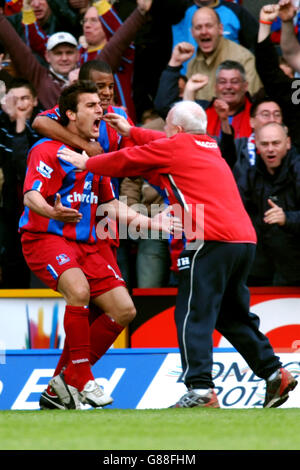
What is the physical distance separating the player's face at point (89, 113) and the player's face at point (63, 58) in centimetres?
319

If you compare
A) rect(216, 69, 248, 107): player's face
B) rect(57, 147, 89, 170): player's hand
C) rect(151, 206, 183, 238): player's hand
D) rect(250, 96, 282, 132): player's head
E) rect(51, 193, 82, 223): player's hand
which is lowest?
rect(151, 206, 183, 238): player's hand

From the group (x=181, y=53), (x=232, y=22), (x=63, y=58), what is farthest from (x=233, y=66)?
(x=63, y=58)

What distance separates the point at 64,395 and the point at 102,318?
63cm

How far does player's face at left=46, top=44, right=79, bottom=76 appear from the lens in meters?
9.90

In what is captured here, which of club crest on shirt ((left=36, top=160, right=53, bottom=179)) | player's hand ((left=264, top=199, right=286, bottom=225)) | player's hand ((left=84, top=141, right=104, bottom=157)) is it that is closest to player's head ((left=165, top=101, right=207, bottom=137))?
player's hand ((left=84, top=141, right=104, bottom=157))

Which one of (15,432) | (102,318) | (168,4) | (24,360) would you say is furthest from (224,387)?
(168,4)

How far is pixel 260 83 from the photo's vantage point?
961 centimetres

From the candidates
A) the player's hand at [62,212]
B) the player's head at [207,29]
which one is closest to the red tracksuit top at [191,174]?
the player's hand at [62,212]

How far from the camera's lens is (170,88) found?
30.7 ft

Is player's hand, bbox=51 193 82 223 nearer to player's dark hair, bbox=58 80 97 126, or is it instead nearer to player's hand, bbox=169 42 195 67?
player's dark hair, bbox=58 80 97 126

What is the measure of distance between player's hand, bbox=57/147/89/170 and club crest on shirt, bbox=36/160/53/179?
0.18 metres

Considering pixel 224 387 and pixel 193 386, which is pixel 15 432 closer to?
pixel 193 386

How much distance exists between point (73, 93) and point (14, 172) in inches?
108

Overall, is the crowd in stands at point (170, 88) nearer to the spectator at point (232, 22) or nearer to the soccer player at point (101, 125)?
the spectator at point (232, 22)
